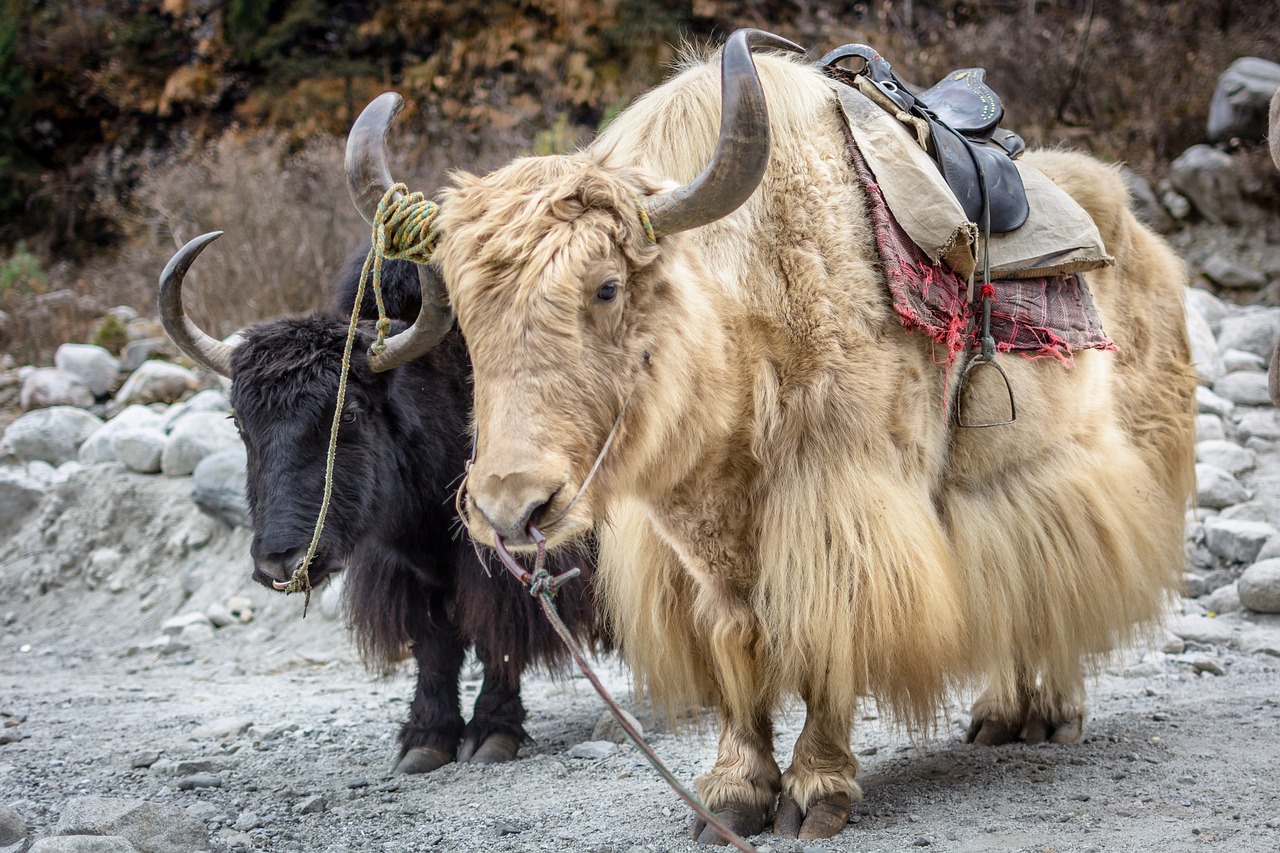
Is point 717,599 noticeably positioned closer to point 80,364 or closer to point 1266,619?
point 1266,619

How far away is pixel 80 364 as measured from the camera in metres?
10.2

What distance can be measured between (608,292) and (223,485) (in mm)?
5336

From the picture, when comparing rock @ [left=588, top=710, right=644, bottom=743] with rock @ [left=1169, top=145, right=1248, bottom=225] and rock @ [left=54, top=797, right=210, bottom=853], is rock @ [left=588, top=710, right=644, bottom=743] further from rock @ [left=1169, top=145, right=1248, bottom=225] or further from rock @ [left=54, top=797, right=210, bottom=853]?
rock @ [left=1169, top=145, right=1248, bottom=225]

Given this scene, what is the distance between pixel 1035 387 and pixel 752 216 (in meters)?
1.14

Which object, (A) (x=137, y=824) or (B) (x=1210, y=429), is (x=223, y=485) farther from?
(B) (x=1210, y=429)

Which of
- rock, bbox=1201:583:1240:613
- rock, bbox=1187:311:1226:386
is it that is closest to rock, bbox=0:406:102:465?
rock, bbox=1201:583:1240:613

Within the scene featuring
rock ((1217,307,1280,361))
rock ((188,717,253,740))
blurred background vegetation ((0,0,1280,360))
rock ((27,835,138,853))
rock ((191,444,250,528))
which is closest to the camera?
rock ((27,835,138,853))

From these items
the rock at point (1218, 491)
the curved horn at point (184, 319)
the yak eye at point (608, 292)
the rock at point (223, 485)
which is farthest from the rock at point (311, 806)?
the rock at point (1218, 491)

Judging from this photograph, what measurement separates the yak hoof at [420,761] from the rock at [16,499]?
17.8 feet

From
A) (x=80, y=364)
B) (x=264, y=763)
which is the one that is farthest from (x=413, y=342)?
(x=80, y=364)

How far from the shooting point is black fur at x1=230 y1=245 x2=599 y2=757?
3.88 metres

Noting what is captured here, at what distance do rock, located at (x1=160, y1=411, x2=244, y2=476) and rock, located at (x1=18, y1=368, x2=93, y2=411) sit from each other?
2435mm

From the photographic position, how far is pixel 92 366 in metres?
10.1

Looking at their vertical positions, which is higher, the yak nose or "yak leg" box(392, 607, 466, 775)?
the yak nose
